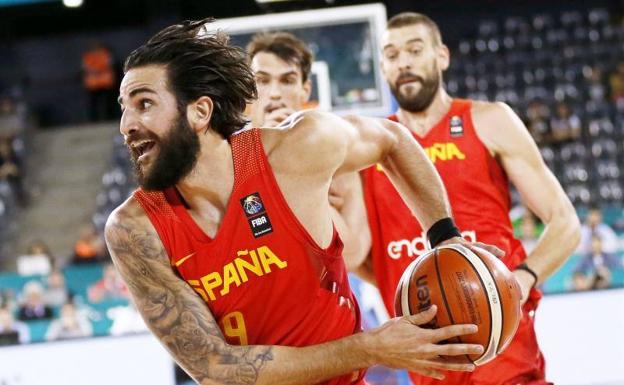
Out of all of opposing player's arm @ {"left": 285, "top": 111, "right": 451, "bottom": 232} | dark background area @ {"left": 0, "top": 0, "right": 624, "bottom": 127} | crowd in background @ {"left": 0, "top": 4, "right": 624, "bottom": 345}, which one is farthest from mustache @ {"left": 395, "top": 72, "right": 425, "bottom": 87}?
dark background area @ {"left": 0, "top": 0, "right": 624, "bottom": 127}

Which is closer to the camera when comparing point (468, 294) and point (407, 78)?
point (468, 294)

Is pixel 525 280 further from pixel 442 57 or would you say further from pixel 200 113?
pixel 200 113

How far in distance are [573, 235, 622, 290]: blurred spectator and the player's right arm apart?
6.03 metres

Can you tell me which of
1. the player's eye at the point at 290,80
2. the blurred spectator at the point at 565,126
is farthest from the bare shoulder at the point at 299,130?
the blurred spectator at the point at 565,126

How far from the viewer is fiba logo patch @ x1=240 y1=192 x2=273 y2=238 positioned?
288cm

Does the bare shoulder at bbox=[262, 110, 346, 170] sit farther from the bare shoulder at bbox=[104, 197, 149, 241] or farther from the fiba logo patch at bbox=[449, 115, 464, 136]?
the fiba logo patch at bbox=[449, 115, 464, 136]

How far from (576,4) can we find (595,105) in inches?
142

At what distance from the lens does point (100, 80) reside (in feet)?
54.2

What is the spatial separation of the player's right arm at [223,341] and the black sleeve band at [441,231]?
1.82ft

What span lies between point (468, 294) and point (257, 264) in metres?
0.64

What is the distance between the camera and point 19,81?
17.8 m

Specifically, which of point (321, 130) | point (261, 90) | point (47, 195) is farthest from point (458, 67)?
point (321, 130)

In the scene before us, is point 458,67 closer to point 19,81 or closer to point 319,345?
point 19,81

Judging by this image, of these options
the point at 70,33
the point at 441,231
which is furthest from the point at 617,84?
the point at 441,231
